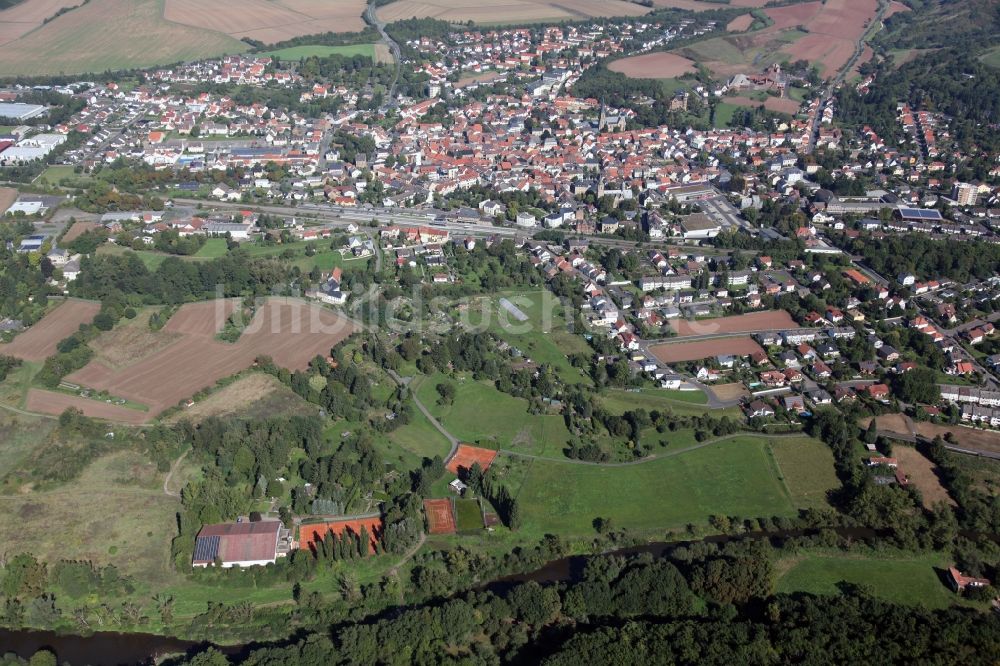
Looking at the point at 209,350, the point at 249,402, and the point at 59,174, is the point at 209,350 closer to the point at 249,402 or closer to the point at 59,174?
the point at 249,402

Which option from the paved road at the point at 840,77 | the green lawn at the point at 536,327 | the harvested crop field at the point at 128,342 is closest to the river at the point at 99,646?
the harvested crop field at the point at 128,342

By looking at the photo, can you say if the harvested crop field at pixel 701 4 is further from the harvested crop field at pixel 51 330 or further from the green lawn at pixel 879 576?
the green lawn at pixel 879 576

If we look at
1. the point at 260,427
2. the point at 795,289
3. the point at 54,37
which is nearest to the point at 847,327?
the point at 795,289

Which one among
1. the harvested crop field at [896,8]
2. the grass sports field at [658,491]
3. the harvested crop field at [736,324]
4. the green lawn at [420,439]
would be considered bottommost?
the green lawn at [420,439]

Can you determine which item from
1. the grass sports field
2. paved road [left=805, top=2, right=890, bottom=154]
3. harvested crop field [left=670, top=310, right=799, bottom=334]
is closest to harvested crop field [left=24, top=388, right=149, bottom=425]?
the grass sports field

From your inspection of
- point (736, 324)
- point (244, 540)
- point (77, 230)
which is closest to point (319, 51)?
point (77, 230)

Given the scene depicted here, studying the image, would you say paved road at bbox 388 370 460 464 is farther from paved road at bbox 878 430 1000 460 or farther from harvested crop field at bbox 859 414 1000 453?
paved road at bbox 878 430 1000 460
